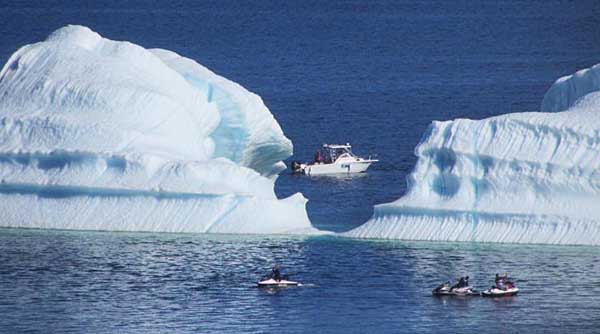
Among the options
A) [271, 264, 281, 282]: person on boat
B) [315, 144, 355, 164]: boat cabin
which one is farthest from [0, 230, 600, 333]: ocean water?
[315, 144, 355, 164]: boat cabin

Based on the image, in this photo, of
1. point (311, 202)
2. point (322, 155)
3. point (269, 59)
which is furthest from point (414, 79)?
point (311, 202)

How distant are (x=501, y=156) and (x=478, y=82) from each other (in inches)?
2289

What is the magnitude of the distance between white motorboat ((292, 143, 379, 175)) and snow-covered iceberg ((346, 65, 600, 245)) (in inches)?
827

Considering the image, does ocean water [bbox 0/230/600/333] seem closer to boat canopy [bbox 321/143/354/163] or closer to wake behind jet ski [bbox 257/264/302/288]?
wake behind jet ski [bbox 257/264/302/288]

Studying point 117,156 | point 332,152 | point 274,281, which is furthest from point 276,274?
point 332,152

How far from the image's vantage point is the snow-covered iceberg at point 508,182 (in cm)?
7375

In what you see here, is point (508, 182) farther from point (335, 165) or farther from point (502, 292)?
point (335, 165)

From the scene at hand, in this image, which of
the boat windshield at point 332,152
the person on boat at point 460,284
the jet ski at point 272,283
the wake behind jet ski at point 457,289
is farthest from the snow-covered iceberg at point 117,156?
the boat windshield at point 332,152

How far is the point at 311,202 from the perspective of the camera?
8775cm

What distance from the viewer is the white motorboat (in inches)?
3831

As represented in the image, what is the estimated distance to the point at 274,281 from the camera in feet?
232

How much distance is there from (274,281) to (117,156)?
9.32m

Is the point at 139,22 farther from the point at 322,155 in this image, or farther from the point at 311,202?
the point at 311,202

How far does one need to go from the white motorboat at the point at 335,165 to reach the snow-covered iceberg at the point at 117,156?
16.5 meters
